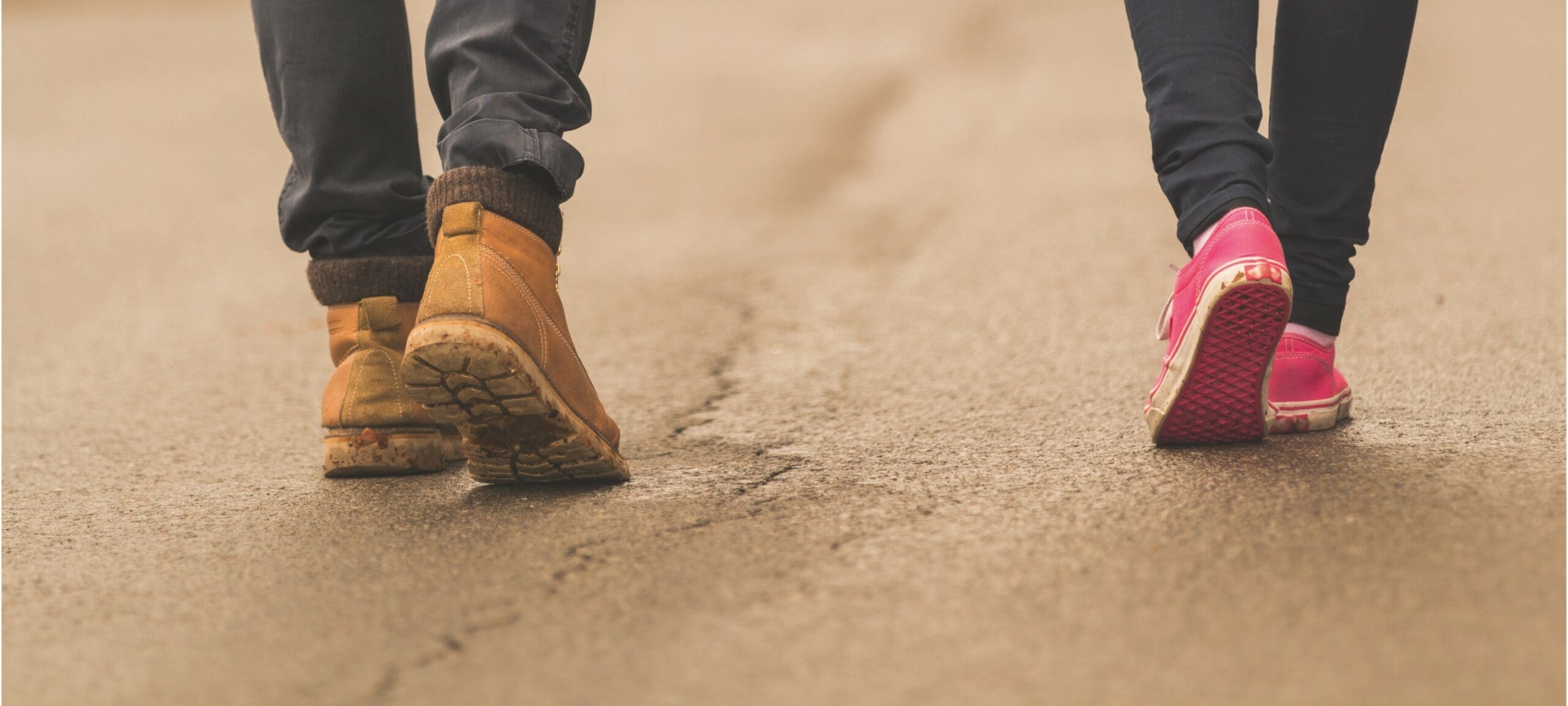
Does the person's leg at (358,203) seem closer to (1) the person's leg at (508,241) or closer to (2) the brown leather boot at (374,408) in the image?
(2) the brown leather boot at (374,408)

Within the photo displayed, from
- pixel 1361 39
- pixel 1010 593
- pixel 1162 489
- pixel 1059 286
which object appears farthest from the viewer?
pixel 1059 286

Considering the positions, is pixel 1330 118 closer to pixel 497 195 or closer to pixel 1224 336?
pixel 1224 336

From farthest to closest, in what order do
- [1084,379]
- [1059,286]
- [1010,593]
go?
1. [1059,286]
2. [1084,379]
3. [1010,593]

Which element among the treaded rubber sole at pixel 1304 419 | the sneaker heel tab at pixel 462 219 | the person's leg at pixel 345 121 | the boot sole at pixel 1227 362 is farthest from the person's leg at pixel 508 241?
the treaded rubber sole at pixel 1304 419

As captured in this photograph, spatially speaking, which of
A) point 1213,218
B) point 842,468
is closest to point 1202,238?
point 1213,218

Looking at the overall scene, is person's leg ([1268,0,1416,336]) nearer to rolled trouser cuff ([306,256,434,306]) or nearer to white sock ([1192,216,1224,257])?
white sock ([1192,216,1224,257])

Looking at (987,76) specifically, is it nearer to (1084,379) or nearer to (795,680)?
(1084,379)

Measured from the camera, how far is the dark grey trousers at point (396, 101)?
1122 millimetres

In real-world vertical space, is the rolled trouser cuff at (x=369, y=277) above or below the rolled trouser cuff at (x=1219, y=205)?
above

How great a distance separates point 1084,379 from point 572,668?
111 centimetres

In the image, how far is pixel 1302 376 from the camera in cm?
132

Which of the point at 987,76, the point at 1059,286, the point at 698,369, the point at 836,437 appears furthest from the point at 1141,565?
the point at 987,76

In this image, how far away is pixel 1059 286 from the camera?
2.42m

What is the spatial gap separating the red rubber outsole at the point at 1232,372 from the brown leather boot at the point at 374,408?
2.55 ft
